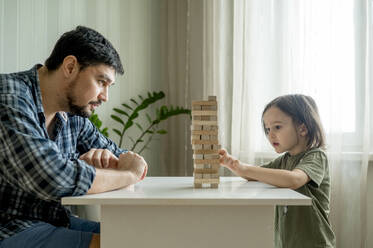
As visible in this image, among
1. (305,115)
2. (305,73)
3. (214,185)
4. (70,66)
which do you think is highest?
(305,73)

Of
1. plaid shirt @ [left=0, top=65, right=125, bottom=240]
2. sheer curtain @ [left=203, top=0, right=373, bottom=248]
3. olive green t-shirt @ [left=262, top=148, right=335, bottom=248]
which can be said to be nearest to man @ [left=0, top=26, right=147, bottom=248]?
plaid shirt @ [left=0, top=65, right=125, bottom=240]

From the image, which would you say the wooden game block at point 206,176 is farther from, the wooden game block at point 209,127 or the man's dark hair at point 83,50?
the man's dark hair at point 83,50

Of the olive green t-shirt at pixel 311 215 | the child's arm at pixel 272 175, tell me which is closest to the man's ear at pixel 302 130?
the olive green t-shirt at pixel 311 215

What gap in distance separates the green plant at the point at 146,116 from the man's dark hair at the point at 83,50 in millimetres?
1595

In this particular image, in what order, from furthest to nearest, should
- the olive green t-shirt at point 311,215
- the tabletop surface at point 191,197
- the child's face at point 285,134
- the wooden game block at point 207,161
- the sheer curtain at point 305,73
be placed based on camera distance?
1. the sheer curtain at point 305,73
2. the child's face at point 285,134
3. the olive green t-shirt at point 311,215
4. the wooden game block at point 207,161
5. the tabletop surface at point 191,197

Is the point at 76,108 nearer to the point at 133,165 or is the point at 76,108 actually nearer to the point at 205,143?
the point at 133,165

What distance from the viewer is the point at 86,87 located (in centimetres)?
140

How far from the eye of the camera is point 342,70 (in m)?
2.56

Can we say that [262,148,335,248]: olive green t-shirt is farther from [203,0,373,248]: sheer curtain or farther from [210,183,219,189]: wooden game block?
[203,0,373,248]: sheer curtain

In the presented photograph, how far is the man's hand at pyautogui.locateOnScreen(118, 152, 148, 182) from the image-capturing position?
1248mm

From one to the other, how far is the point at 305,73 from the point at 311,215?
1.40m

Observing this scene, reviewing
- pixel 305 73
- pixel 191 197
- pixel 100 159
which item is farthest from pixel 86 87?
pixel 305 73

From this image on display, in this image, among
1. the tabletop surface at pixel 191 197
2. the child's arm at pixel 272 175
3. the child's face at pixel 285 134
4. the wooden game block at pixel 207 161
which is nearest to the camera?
the tabletop surface at pixel 191 197

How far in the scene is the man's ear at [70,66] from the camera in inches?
54.4
